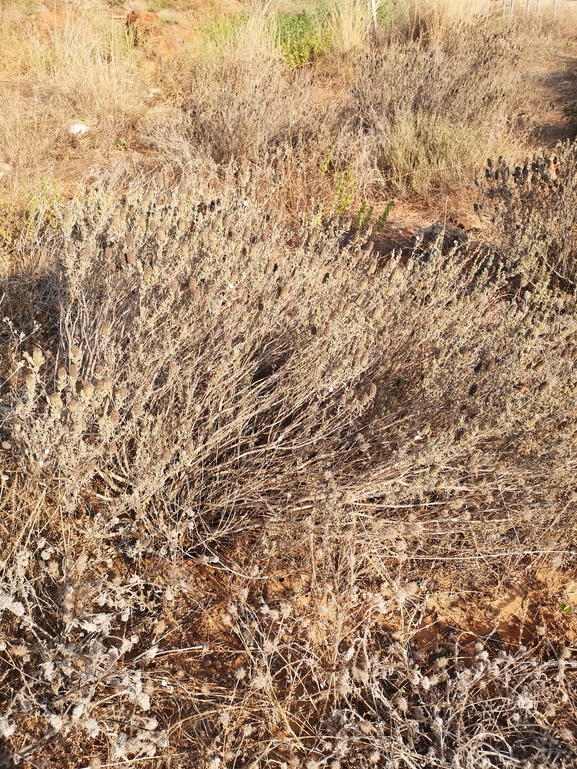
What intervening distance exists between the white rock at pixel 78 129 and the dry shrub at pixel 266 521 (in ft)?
10.7

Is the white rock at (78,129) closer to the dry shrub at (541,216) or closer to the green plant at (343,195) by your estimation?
the green plant at (343,195)

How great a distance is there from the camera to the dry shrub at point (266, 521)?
1.50 metres

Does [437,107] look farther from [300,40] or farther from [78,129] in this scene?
[78,129]

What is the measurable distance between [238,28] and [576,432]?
6188 mm

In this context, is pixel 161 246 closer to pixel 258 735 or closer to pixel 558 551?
pixel 258 735

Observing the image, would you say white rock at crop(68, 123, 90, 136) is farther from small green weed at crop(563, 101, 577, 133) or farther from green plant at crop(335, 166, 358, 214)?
small green weed at crop(563, 101, 577, 133)

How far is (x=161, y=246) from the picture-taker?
188cm

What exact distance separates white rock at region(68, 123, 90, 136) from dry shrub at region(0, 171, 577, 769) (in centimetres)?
325

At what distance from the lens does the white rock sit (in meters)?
4.76

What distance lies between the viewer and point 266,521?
6.10ft

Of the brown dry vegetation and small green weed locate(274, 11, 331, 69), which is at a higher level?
small green weed locate(274, 11, 331, 69)

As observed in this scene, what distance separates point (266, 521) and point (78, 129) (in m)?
4.46

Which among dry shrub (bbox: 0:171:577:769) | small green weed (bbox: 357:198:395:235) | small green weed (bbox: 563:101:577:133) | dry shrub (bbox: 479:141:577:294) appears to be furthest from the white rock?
small green weed (bbox: 563:101:577:133)

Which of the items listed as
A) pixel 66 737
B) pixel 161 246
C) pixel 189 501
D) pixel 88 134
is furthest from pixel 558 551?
pixel 88 134
